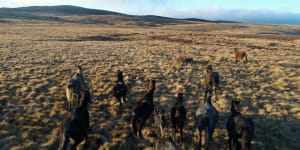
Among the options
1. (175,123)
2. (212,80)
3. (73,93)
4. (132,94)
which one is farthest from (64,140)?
(212,80)

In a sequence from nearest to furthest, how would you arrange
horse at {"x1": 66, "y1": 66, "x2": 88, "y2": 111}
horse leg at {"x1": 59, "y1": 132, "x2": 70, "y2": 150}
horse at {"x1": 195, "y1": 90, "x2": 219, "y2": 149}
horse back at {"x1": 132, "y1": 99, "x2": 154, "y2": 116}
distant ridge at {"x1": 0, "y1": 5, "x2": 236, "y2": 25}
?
horse leg at {"x1": 59, "y1": 132, "x2": 70, "y2": 150}, horse at {"x1": 195, "y1": 90, "x2": 219, "y2": 149}, horse back at {"x1": 132, "y1": 99, "x2": 154, "y2": 116}, horse at {"x1": 66, "y1": 66, "x2": 88, "y2": 111}, distant ridge at {"x1": 0, "y1": 5, "x2": 236, "y2": 25}

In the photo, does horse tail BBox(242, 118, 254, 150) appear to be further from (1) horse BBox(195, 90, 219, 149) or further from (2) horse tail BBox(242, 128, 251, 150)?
(1) horse BBox(195, 90, 219, 149)

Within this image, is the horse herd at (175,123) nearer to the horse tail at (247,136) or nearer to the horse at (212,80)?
the horse tail at (247,136)

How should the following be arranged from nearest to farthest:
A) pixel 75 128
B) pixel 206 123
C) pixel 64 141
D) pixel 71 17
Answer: pixel 64 141
pixel 75 128
pixel 206 123
pixel 71 17

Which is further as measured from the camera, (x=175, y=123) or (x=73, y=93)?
(x=73, y=93)

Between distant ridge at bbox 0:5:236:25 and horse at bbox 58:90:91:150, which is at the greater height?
distant ridge at bbox 0:5:236:25

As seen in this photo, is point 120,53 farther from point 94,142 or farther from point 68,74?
point 94,142

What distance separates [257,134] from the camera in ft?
33.4

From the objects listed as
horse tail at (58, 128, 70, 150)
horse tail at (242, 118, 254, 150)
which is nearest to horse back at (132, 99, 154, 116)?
horse tail at (58, 128, 70, 150)

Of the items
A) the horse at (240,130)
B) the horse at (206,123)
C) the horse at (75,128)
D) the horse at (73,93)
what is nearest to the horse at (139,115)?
the horse at (75,128)

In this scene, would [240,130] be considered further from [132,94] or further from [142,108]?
[132,94]

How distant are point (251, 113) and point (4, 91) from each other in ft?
40.3

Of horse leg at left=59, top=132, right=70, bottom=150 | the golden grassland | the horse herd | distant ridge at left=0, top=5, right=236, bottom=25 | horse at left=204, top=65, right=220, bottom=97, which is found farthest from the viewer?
distant ridge at left=0, top=5, right=236, bottom=25

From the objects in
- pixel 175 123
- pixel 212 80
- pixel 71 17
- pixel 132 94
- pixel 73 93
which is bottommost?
pixel 132 94
